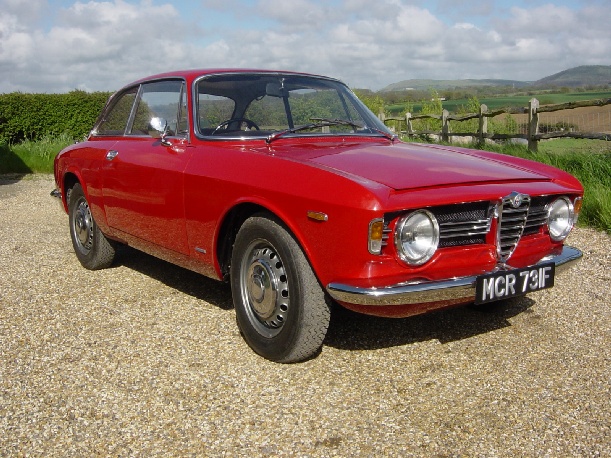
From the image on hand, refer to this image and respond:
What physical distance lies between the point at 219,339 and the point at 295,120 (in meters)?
1.56

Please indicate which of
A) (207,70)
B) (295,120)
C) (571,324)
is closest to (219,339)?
(295,120)

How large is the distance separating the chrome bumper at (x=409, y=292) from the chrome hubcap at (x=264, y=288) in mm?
436

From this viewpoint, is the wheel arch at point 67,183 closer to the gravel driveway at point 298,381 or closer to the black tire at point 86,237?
the black tire at point 86,237

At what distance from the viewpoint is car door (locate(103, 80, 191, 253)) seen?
13.7ft

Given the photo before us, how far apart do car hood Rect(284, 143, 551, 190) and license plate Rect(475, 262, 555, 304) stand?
0.49 m

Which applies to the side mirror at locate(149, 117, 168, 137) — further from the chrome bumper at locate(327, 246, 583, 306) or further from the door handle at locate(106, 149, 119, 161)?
the chrome bumper at locate(327, 246, 583, 306)

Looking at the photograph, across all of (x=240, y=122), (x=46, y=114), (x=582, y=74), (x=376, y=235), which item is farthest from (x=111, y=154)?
(x=582, y=74)

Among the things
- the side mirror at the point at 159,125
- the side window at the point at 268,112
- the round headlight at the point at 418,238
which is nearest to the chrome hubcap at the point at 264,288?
the round headlight at the point at 418,238

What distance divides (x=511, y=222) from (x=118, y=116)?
344cm

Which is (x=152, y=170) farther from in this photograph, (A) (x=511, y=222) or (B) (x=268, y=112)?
(A) (x=511, y=222)

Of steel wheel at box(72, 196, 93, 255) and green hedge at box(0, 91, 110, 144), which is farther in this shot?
green hedge at box(0, 91, 110, 144)

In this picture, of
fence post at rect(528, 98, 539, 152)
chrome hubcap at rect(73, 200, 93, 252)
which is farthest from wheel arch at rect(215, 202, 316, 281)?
fence post at rect(528, 98, 539, 152)

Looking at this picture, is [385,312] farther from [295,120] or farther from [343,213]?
[295,120]

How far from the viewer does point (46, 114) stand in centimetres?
1958
